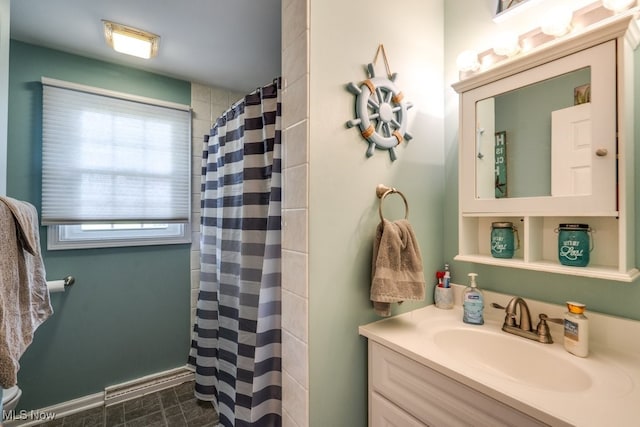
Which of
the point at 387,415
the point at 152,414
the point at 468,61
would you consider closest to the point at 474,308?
the point at 387,415

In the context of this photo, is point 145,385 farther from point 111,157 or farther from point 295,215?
point 295,215

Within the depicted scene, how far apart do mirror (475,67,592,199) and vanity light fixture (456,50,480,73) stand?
183mm

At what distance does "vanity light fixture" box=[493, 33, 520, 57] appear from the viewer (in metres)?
1.04

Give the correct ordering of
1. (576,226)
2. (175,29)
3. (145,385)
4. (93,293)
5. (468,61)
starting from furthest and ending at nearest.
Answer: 1. (145,385)
2. (93,293)
3. (175,29)
4. (468,61)
5. (576,226)

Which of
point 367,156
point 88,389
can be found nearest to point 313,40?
point 367,156

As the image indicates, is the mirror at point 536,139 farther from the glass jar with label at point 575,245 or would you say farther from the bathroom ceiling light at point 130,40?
the bathroom ceiling light at point 130,40

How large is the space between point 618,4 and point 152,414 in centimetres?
286

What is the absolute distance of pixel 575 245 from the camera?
2.86 ft

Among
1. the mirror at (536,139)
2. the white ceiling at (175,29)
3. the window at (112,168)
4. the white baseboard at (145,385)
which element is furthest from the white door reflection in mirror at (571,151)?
the white baseboard at (145,385)

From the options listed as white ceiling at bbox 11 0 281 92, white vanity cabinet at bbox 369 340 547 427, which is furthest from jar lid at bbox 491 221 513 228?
white ceiling at bbox 11 0 281 92

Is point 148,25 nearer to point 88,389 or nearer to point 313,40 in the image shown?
point 313,40

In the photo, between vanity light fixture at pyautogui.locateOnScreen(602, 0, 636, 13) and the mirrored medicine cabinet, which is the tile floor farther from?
vanity light fixture at pyautogui.locateOnScreen(602, 0, 636, 13)

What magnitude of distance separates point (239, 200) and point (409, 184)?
35.7 inches

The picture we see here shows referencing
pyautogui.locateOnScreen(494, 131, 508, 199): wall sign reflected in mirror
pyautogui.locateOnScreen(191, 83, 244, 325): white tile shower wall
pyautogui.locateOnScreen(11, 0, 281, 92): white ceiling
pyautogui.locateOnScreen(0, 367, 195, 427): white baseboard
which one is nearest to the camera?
pyautogui.locateOnScreen(494, 131, 508, 199): wall sign reflected in mirror
